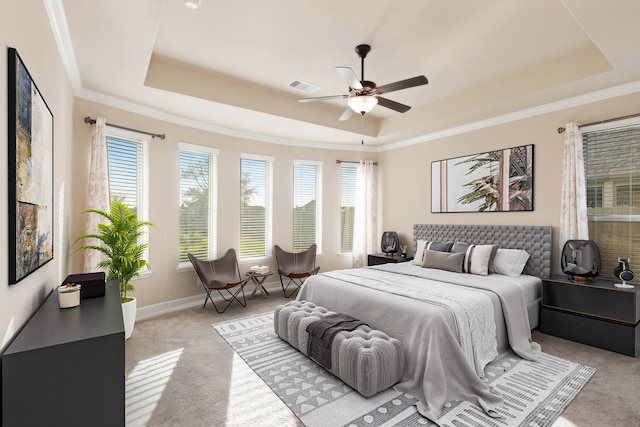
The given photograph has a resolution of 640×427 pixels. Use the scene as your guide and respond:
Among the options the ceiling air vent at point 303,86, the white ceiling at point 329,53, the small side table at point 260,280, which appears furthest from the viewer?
the small side table at point 260,280

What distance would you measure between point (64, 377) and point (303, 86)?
3.88 m

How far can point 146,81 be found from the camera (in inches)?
140

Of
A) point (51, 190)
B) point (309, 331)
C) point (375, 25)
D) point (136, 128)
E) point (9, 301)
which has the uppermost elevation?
point (375, 25)

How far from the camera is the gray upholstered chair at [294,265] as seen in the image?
5423 millimetres

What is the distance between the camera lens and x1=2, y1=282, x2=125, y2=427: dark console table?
1.28 metres

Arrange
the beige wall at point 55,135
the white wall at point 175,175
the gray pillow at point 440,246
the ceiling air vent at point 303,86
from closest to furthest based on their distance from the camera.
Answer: the beige wall at point 55,135
the white wall at point 175,175
the ceiling air vent at point 303,86
the gray pillow at point 440,246

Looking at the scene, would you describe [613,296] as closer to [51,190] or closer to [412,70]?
[412,70]

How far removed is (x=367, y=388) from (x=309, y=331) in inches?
30.3

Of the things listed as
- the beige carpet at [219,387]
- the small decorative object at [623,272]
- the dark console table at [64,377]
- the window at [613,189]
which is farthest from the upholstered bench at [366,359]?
the window at [613,189]

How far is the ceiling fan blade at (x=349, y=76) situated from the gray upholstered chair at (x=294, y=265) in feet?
10.9

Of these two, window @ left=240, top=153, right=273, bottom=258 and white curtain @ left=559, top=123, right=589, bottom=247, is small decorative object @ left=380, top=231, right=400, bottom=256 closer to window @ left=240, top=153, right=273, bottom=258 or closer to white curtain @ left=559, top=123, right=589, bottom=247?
window @ left=240, top=153, right=273, bottom=258

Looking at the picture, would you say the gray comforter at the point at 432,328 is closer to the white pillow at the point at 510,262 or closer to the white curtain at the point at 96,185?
the white pillow at the point at 510,262

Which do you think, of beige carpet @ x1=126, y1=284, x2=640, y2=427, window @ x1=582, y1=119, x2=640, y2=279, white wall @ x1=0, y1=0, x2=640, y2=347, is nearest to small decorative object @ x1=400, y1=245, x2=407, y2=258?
white wall @ x1=0, y1=0, x2=640, y2=347

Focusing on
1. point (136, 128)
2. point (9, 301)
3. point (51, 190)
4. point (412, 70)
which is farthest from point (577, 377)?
point (136, 128)
